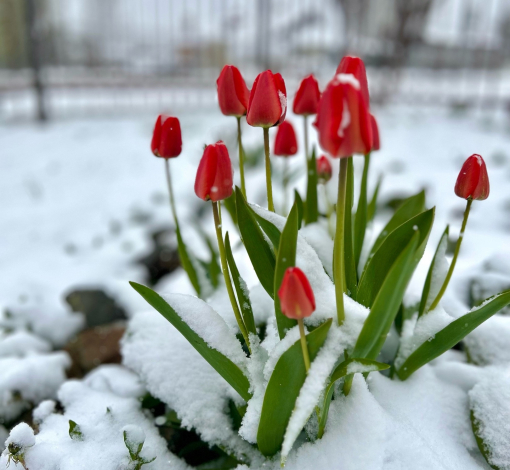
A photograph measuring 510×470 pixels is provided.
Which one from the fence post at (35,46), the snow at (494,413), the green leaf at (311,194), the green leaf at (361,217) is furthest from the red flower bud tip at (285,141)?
the fence post at (35,46)

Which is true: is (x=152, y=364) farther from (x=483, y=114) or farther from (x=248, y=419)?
(x=483, y=114)

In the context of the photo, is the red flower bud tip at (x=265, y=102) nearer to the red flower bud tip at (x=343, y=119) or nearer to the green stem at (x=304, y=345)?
the red flower bud tip at (x=343, y=119)

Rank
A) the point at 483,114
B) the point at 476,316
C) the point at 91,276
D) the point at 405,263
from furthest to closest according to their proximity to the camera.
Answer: the point at 483,114 < the point at 91,276 < the point at 476,316 < the point at 405,263

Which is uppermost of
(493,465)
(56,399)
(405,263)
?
(405,263)

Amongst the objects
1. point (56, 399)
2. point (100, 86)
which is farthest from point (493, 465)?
point (100, 86)

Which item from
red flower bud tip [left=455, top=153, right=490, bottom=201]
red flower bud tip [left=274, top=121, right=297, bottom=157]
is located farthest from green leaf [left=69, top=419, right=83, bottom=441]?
red flower bud tip [left=455, top=153, right=490, bottom=201]
